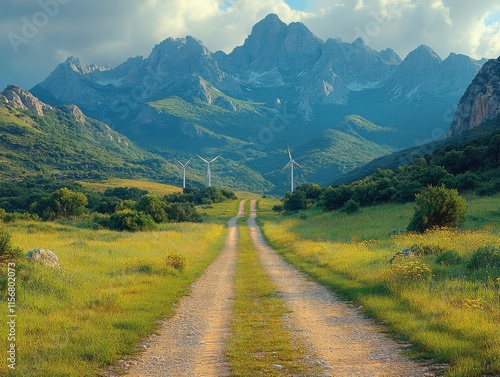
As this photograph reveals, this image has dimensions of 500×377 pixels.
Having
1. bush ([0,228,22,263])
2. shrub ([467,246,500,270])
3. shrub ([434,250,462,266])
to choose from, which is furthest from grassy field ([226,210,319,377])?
bush ([0,228,22,263])

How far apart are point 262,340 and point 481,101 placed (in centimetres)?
17150

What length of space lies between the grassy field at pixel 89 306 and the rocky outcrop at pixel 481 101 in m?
152

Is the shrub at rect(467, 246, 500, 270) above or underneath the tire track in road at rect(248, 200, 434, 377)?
above

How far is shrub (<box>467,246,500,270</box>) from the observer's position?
15789 millimetres

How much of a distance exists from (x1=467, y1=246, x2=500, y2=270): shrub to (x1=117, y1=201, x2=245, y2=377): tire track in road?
972 cm

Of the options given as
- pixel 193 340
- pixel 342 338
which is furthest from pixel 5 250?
pixel 342 338

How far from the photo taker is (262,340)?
10211 millimetres

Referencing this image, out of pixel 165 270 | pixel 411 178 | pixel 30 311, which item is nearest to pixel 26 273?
pixel 30 311

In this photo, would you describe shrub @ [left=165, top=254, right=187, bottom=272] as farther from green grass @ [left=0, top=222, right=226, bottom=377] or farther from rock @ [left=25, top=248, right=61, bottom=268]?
rock @ [left=25, top=248, right=61, bottom=268]

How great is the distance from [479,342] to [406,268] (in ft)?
23.5

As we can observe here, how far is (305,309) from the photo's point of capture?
13.8 meters

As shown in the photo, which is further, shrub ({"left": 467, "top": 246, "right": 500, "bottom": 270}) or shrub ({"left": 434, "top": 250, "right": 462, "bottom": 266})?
shrub ({"left": 434, "top": 250, "right": 462, "bottom": 266})

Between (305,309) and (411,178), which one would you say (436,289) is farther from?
(411,178)

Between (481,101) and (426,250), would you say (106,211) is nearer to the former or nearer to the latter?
(426,250)
